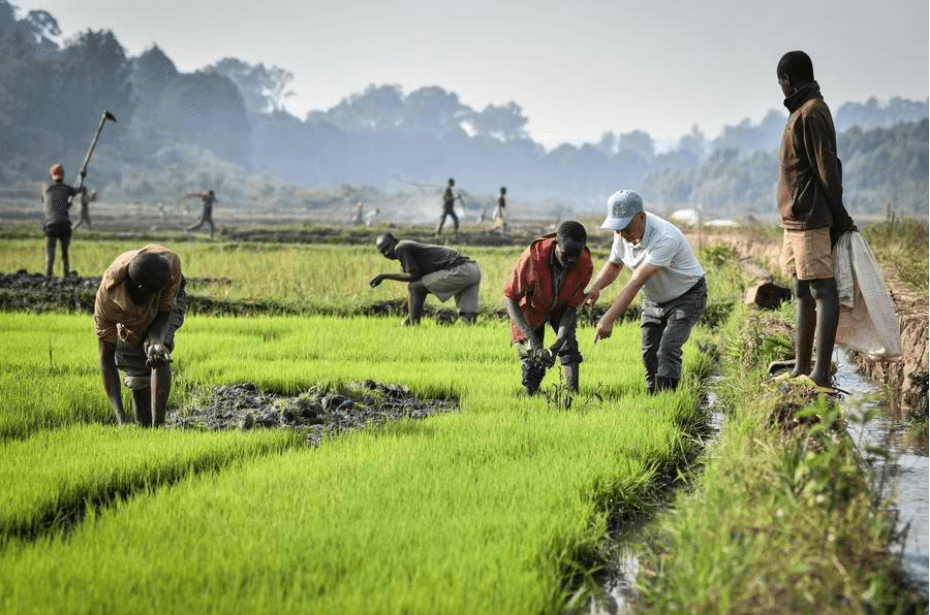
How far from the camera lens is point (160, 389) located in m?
5.10

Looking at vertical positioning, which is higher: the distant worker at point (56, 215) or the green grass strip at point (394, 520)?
the distant worker at point (56, 215)

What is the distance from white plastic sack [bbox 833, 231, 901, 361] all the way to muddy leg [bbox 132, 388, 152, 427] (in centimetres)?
345

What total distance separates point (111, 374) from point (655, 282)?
2875 mm

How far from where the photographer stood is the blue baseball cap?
5.10 meters

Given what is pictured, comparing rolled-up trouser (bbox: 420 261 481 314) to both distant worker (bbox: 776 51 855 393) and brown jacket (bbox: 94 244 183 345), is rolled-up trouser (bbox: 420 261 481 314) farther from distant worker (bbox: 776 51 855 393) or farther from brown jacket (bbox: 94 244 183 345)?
distant worker (bbox: 776 51 855 393)

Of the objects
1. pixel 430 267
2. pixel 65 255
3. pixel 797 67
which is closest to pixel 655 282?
pixel 797 67

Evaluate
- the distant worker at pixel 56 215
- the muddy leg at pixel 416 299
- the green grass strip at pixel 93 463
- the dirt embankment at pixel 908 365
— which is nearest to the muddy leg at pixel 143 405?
the green grass strip at pixel 93 463

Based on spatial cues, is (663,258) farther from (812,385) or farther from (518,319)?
(812,385)

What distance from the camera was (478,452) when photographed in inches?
182

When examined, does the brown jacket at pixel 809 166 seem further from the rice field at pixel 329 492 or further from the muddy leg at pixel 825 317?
the rice field at pixel 329 492

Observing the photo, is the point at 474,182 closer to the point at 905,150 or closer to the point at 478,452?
the point at 905,150

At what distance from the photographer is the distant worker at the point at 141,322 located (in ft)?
15.1

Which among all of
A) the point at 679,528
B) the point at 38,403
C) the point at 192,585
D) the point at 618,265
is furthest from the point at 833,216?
the point at 38,403

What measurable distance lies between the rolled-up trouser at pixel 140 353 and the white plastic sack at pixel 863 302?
10.3 ft
